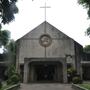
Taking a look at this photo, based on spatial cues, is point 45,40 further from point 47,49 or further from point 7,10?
point 7,10

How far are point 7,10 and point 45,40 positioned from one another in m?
23.7

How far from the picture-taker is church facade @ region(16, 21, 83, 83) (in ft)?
108

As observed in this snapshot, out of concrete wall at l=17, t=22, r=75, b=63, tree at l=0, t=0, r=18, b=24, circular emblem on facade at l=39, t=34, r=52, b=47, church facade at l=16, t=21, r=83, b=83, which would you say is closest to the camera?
tree at l=0, t=0, r=18, b=24

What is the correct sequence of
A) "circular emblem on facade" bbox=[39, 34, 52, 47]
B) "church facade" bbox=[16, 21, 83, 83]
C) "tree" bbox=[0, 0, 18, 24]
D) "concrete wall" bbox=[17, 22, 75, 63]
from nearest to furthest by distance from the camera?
"tree" bbox=[0, 0, 18, 24], "church facade" bbox=[16, 21, 83, 83], "concrete wall" bbox=[17, 22, 75, 63], "circular emblem on facade" bbox=[39, 34, 52, 47]

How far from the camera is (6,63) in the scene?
36.7 meters

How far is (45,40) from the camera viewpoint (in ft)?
110

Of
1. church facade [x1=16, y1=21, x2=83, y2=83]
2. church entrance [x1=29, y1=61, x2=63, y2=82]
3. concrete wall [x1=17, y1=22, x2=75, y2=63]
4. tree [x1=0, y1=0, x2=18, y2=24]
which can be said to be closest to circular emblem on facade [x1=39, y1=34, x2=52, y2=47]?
church facade [x1=16, y1=21, x2=83, y2=83]

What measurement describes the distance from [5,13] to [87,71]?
29880 mm

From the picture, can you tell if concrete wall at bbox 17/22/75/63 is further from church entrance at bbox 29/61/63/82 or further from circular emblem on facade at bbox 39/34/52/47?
church entrance at bbox 29/61/63/82

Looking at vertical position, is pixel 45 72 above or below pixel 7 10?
below

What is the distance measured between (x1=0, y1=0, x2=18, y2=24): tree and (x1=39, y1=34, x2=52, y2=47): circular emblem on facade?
76.4 ft

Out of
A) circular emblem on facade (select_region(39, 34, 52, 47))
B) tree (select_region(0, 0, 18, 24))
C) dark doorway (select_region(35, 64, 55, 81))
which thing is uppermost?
circular emblem on facade (select_region(39, 34, 52, 47))

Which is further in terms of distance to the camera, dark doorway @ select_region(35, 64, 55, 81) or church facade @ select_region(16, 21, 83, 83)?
dark doorway @ select_region(35, 64, 55, 81)

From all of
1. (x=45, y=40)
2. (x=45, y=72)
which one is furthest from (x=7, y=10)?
(x=45, y=72)
